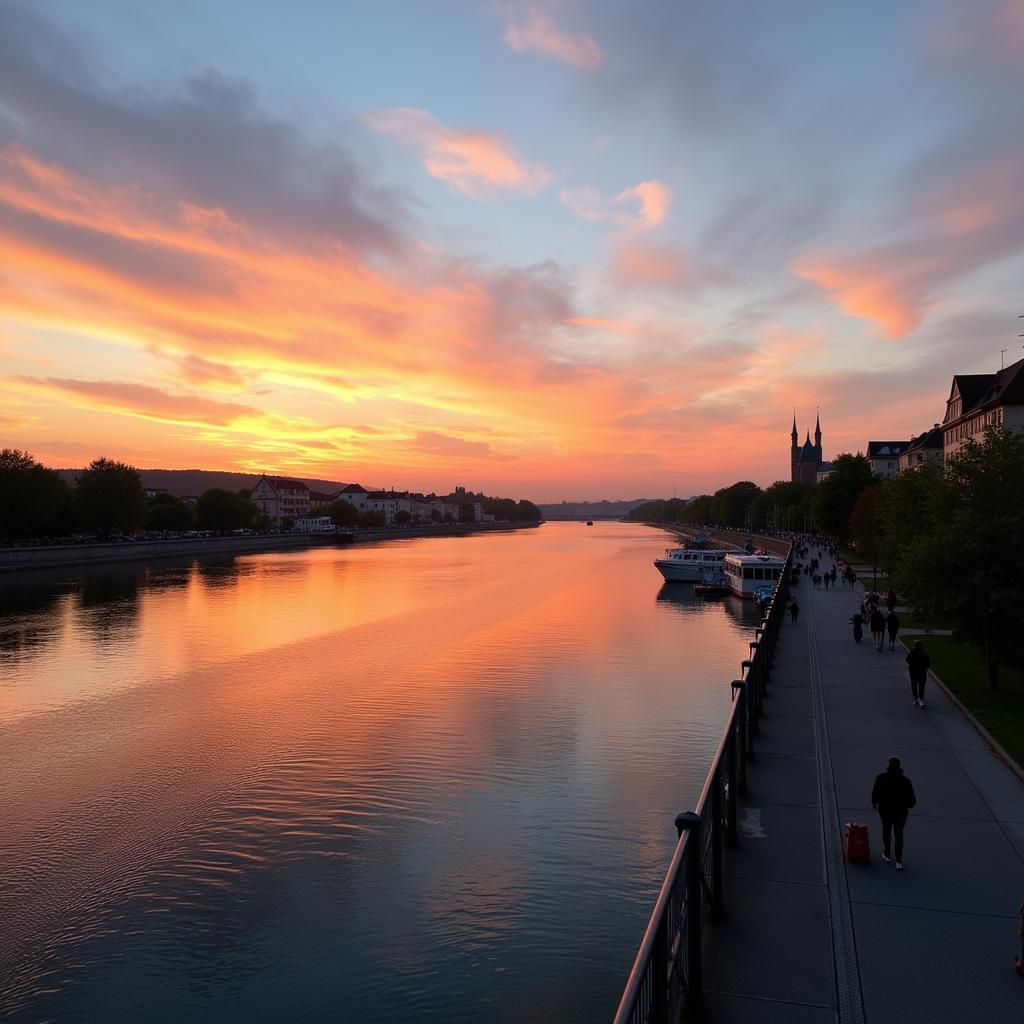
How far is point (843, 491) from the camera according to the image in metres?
105

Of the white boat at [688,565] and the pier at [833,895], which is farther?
the white boat at [688,565]

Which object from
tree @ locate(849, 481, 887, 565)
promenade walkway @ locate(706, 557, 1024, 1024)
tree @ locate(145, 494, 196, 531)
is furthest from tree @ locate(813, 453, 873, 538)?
tree @ locate(145, 494, 196, 531)

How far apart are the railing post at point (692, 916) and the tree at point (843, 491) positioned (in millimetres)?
103623

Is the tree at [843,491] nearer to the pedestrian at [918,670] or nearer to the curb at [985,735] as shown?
the curb at [985,735]

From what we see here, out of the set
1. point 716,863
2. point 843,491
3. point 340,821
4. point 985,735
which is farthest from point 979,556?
point 843,491

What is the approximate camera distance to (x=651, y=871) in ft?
50.4

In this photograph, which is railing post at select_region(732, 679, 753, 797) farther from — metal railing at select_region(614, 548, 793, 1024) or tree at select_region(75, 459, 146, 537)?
tree at select_region(75, 459, 146, 537)

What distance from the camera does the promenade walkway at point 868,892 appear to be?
808cm

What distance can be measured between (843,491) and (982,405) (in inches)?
843

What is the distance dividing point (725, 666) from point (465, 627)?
59.2 ft

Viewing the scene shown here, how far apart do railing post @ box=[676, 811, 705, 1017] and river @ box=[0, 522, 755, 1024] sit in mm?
3903

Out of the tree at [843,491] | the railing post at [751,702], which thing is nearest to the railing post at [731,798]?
the railing post at [751,702]

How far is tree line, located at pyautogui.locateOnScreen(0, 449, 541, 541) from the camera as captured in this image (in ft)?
324

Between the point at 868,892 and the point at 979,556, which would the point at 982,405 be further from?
the point at 868,892
